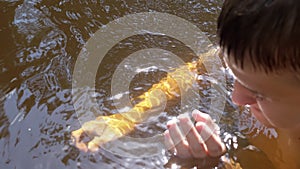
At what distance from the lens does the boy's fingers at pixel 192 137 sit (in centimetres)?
84

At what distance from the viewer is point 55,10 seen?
3.78 feet

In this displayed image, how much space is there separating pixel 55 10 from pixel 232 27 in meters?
0.62

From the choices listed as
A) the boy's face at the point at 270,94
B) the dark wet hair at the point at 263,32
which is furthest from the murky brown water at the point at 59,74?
the dark wet hair at the point at 263,32

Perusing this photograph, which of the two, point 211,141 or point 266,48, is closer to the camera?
point 266,48

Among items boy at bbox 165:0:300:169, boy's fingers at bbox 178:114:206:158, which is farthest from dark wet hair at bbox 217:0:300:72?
boy's fingers at bbox 178:114:206:158

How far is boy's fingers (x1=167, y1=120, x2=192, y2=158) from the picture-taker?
83 centimetres

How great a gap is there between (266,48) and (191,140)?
0.27m

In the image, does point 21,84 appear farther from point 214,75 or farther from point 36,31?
point 214,75

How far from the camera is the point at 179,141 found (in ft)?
2.73

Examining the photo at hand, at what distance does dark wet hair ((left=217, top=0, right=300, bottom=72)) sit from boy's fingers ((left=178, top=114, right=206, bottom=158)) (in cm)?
22

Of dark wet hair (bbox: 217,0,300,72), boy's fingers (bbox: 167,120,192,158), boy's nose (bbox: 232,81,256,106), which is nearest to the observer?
dark wet hair (bbox: 217,0,300,72)

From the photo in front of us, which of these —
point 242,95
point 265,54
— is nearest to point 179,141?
point 242,95

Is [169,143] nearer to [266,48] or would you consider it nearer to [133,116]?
[133,116]

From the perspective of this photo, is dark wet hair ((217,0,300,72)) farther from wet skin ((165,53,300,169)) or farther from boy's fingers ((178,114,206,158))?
boy's fingers ((178,114,206,158))
